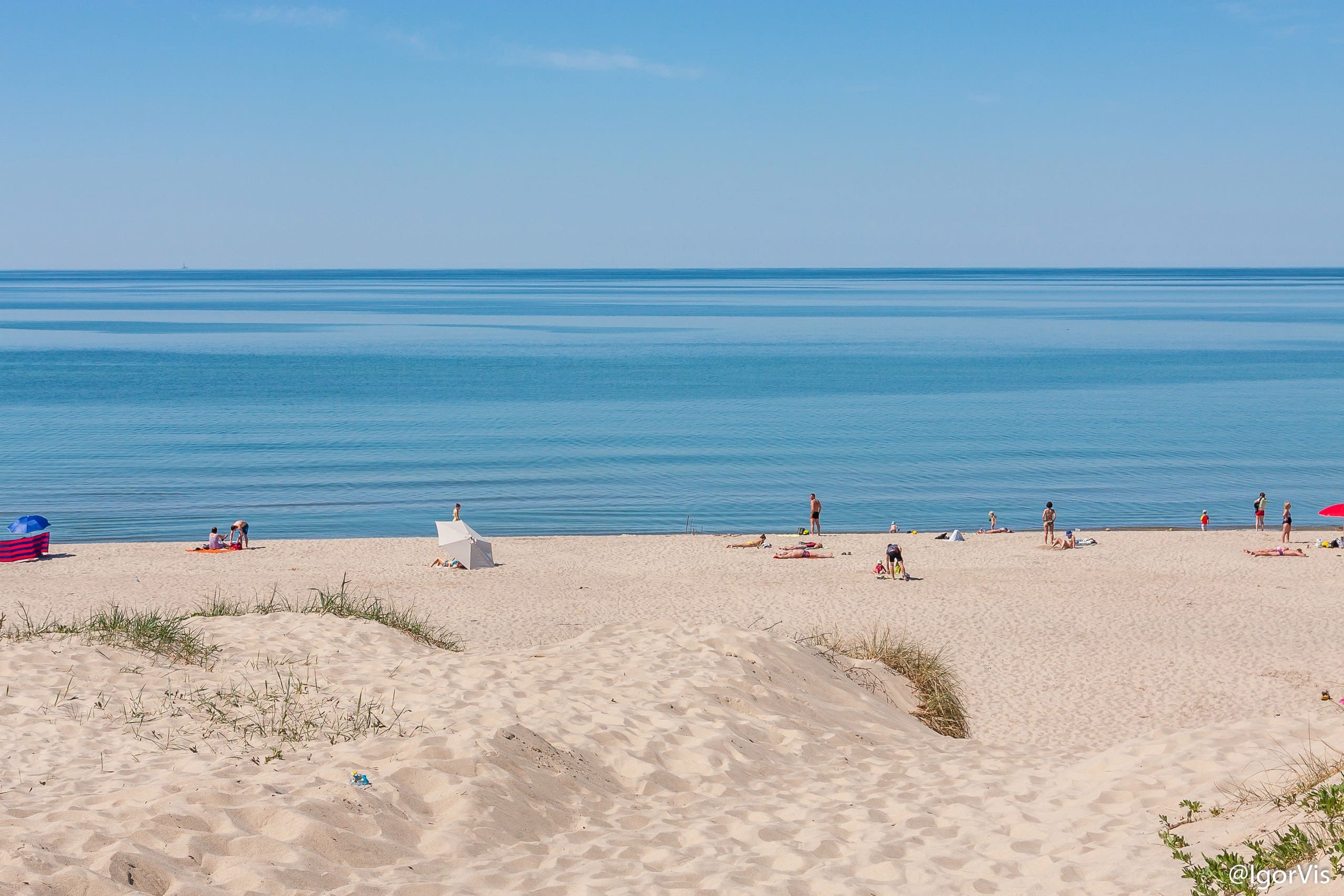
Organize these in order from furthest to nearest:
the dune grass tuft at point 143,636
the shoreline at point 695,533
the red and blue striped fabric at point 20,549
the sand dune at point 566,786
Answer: the shoreline at point 695,533, the red and blue striped fabric at point 20,549, the dune grass tuft at point 143,636, the sand dune at point 566,786

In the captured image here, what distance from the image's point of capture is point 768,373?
74625 millimetres

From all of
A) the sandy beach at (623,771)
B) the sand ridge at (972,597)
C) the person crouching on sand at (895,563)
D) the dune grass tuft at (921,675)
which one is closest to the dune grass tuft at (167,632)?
the sandy beach at (623,771)

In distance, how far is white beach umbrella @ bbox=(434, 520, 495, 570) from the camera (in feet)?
80.9

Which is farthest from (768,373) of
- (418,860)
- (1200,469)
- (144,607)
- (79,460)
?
(418,860)

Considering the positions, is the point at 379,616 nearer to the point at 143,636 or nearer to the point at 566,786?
the point at 143,636

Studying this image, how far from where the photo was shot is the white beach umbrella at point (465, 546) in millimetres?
24672

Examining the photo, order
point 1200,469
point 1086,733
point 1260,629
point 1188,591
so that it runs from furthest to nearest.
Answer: point 1200,469 → point 1188,591 → point 1260,629 → point 1086,733

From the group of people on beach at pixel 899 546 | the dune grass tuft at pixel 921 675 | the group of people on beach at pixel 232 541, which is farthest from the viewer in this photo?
the group of people on beach at pixel 232 541

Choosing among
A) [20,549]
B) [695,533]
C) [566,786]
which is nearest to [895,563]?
[695,533]

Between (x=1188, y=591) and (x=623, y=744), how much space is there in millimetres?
18317

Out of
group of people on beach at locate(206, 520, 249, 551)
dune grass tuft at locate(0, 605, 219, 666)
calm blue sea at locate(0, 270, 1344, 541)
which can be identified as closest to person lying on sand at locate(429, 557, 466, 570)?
group of people on beach at locate(206, 520, 249, 551)

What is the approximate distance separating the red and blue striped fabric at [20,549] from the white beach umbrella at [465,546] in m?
10.1

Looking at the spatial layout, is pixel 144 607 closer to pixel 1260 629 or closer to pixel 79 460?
pixel 1260 629

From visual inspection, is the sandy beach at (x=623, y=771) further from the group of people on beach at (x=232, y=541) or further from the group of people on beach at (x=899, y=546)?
the group of people on beach at (x=232, y=541)
